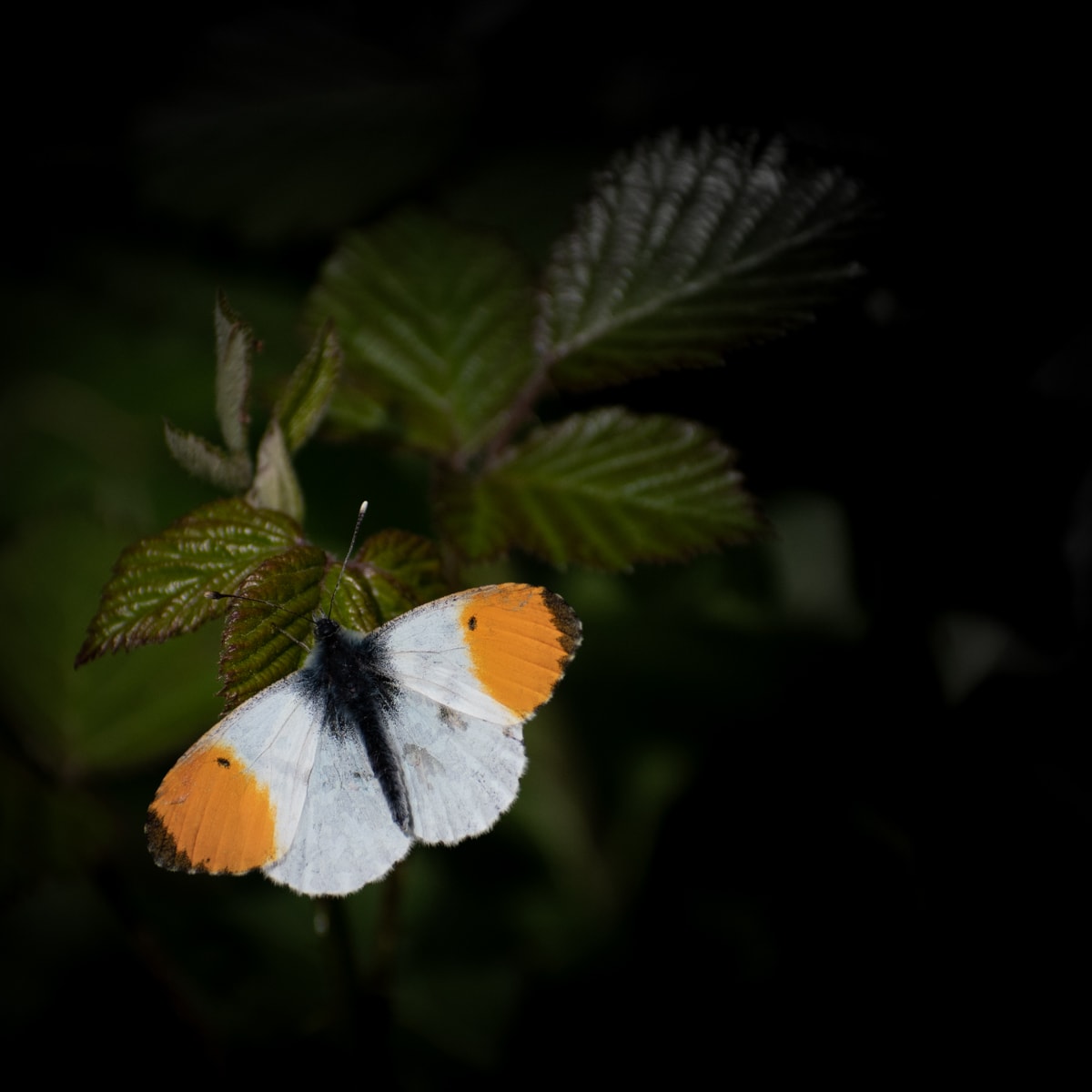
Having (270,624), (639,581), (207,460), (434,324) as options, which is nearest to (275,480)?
(207,460)

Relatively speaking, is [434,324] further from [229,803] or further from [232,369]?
[229,803]

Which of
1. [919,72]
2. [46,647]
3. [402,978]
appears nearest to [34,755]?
[46,647]

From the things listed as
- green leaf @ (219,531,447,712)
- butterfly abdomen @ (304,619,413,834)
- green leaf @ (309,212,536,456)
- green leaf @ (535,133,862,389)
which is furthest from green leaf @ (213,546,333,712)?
green leaf @ (535,133,862,389)

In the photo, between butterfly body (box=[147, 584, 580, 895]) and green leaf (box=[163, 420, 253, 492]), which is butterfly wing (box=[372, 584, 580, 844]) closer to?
butterfly body (box=[147, 584, 580, 895])

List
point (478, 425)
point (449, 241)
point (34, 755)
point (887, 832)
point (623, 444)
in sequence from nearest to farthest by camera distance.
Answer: point (623, 444) < point (478, 425) < point (449, 241) < point (34, 755) < point (887, 832)

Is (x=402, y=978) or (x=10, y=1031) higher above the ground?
(x=402, y=978)

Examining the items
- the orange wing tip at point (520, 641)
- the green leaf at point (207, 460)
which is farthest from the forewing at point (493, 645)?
the green leaf at point (207, 460)

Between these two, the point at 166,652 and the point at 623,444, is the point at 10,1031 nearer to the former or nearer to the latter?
the point at 166,652
